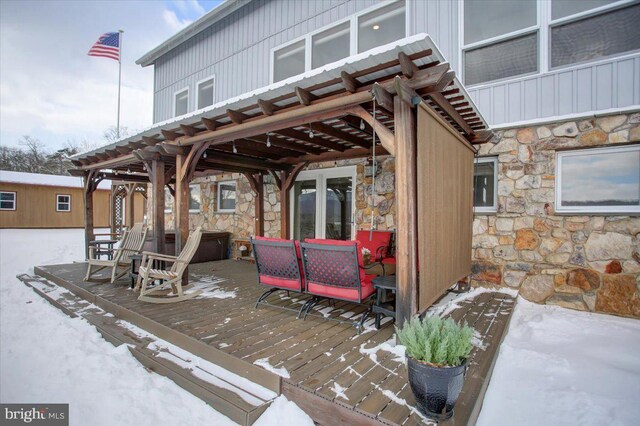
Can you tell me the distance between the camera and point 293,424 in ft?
6.63

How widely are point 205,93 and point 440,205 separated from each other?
311 inches

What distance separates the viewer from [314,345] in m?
2.82

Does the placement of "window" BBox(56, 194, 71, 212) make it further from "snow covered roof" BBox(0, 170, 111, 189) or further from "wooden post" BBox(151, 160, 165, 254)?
"wooden post" BBox(151, 160, 165, 254)

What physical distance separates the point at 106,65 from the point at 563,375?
76.7 feet

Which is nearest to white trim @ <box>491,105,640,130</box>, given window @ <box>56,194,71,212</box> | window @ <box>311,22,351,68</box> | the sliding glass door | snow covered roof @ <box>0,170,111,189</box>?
the sliding glass door

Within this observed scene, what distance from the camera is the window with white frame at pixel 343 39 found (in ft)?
18.9

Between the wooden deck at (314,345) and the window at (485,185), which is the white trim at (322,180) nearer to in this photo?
the window at (485,185)

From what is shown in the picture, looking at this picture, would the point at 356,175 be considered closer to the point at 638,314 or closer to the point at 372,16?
the point at 372,16

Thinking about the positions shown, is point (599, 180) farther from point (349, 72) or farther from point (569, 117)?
point (349, 72)

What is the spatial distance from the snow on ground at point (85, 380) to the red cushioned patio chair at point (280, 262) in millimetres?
1474

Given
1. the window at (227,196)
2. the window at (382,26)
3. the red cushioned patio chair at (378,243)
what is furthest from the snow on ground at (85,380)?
the window at (382,26)

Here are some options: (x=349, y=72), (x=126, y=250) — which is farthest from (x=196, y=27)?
(x=349, y=72)

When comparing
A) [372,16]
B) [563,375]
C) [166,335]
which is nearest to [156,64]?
[372,16]

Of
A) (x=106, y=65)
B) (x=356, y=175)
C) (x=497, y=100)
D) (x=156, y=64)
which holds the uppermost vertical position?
(x=106, y=65)
